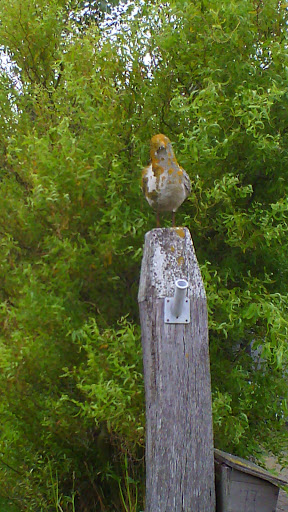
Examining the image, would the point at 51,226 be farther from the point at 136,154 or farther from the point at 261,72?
the point at 261,72

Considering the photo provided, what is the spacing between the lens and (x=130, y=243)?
390 cm

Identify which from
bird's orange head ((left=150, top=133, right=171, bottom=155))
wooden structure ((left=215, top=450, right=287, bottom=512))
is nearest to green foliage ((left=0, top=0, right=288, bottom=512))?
bird's orange head ((left=150, top=133, right=171, bottom=155))

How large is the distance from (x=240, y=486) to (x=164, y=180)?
151cm

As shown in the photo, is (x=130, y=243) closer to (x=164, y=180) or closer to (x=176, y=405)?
(x=164, y=180)

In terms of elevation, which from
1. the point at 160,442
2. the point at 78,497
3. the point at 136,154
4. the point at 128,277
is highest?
the point at 136,154

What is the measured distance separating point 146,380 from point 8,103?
329 cm

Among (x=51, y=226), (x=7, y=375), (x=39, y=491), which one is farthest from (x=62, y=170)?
(x=39, y=491)

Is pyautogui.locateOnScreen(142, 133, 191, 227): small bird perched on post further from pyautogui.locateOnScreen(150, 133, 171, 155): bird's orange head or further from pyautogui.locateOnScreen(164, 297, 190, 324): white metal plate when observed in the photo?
pyautogui.locateOnScreen(164, 297, 190, 324): white metal plate

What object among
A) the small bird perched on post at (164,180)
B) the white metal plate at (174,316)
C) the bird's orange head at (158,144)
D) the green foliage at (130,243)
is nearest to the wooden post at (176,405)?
the white metal plate at (174,316)

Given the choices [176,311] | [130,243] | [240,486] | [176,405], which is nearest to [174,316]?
[176,311]

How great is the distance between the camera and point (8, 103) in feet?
16.2

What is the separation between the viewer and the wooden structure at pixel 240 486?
2.56 m

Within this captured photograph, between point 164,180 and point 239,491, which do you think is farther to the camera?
point 164,180

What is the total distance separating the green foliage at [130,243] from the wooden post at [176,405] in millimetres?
924
